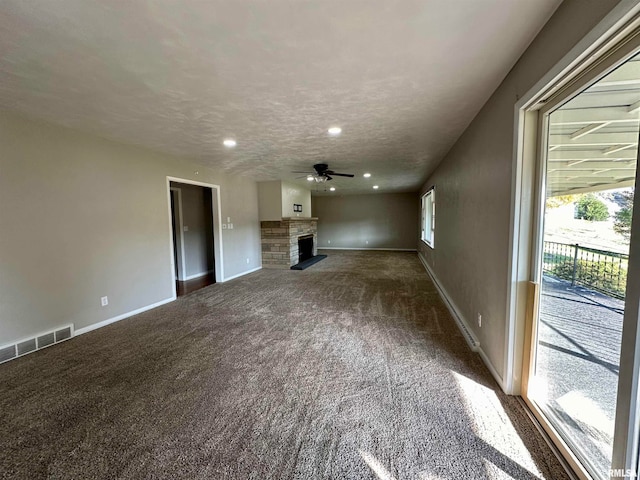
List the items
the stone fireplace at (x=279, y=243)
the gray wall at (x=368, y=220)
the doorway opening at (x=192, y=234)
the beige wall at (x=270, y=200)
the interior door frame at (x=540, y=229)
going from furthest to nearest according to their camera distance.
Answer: the gray wall at (x=368, y=220), the stone fireplace at (x=279, y=243), the beige wall at (x=270, y=200), the doorway opening at (x=192, y=234), the interior door frame at (x=540, y=229)

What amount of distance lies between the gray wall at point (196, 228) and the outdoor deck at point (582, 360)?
631 cm

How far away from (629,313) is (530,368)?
3.32 feet

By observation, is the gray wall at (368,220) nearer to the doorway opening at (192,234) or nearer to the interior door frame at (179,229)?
the doorway opening at (192,234)

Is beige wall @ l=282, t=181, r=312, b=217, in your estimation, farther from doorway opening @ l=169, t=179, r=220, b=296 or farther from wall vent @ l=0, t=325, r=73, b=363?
wall vent @ l=0, t=325, r=73, b=363

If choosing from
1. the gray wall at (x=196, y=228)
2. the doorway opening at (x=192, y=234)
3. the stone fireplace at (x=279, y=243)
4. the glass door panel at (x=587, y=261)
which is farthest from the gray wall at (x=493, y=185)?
the gray wall at (x=196, y=228)

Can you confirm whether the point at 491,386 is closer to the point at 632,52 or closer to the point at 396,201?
the point at 632,52

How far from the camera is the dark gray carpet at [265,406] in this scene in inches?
54.9

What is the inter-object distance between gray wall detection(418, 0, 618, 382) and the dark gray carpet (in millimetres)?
481

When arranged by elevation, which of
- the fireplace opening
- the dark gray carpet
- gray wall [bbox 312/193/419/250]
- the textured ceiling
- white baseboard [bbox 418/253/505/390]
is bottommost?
the dark gray carpet

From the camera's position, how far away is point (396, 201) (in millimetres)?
10438

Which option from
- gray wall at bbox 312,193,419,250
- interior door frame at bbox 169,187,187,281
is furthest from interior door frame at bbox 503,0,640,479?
gray wall at bbox 312,193,419,250

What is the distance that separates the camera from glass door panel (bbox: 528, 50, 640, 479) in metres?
1.16

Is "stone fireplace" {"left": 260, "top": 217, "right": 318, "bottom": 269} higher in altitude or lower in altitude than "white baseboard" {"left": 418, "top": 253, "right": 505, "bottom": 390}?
higher

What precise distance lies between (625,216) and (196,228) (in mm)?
6737
